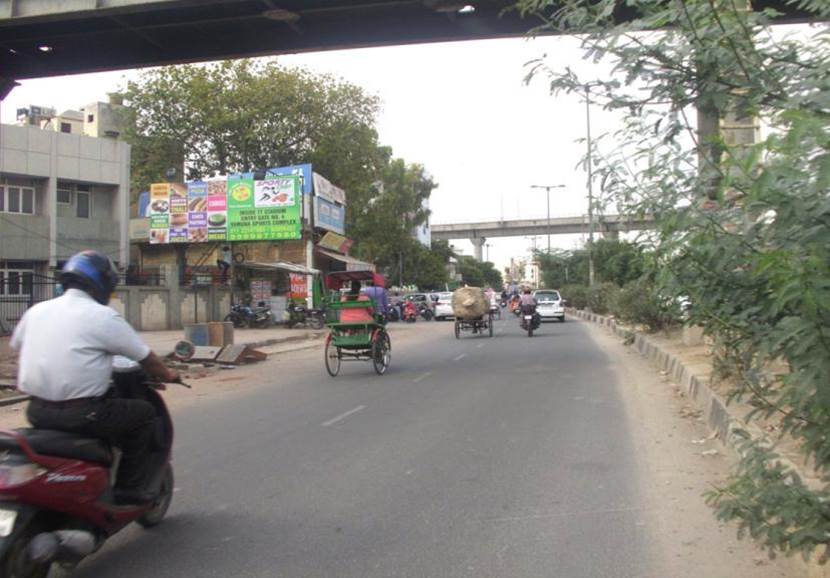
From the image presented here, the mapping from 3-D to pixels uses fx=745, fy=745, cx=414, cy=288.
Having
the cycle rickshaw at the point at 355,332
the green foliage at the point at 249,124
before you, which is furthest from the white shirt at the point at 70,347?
the green foliage at the point at 249,124

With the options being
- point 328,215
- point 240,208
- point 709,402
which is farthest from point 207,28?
point 328,215

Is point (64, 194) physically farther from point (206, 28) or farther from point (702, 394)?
point (702, 394)

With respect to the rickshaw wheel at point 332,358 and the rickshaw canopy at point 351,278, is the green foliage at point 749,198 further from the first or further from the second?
the rickshaw canopy at point 351,278

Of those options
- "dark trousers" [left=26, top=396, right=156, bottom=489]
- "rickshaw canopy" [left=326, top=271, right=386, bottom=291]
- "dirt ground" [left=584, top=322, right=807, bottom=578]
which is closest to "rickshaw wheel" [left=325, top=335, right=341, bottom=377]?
"rickshaw canopy" [left=326, top=271, right=386, bottom=291]

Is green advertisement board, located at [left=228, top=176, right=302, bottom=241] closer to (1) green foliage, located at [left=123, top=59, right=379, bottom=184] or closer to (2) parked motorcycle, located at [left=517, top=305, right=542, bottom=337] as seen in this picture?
(1) green foliage, located at [left=123, top=59, right=379, bottom=184]

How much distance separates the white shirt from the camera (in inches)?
164

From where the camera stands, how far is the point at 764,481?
11.2 feet

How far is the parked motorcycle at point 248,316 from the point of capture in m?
31.8

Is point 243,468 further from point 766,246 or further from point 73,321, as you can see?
point 766,246

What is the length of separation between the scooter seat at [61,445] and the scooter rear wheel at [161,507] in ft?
3.26

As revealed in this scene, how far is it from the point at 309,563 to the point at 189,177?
1655 inches

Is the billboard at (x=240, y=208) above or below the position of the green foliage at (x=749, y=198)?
above

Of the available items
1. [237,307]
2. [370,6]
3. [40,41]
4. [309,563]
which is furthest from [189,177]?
[309,563]

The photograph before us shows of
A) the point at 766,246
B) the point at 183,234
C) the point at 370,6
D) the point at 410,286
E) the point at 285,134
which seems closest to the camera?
the point at 766,246
